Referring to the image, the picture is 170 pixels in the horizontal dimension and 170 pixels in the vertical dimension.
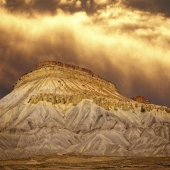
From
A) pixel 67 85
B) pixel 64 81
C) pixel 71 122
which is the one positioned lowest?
pixel 71 122

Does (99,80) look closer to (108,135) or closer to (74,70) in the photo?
(74,70)

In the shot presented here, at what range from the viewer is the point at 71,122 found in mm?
81250

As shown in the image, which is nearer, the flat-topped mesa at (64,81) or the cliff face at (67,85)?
the cliff face at (67,85)

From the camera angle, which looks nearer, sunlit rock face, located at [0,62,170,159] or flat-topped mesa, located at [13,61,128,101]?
sunlit rock face, located at [0,62,170,159]

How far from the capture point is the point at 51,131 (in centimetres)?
7388

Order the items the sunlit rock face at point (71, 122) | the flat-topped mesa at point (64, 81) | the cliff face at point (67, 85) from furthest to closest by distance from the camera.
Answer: the flat-topped mesa at point (64, 81) < the cliff face at point (67, 85) < the sunlit rock face at point (71, 122)

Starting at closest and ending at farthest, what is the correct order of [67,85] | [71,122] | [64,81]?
[71,122], [67,85], [64,81]

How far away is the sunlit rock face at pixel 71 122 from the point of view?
6788 cm

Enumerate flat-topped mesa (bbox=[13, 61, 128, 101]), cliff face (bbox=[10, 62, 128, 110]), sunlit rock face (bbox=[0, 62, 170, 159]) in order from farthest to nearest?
flat-topped mesa (bbox=[13, 61, 128, 101]), cliff face (bbox=[10, 62, 128, 110]), sunlit rock face (bbox=[0, 62, 170, 159])

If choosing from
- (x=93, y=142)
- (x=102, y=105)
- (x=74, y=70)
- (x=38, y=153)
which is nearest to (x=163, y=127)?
(x=102, y=105)

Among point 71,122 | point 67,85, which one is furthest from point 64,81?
point 71,122

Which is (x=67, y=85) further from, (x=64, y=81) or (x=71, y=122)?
(x=71, y=122)

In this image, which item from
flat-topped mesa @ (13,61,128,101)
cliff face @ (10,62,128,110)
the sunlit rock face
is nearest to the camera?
the sunlit rock face

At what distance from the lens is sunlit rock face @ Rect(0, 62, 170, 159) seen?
67.9 metres
